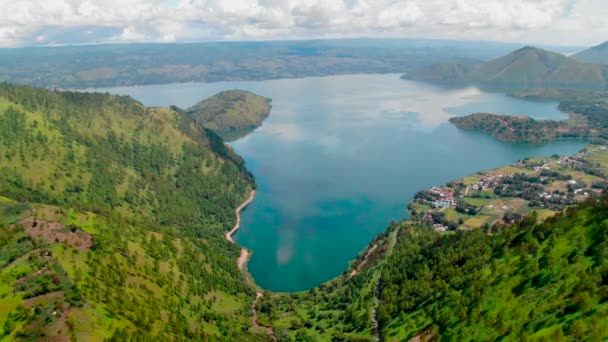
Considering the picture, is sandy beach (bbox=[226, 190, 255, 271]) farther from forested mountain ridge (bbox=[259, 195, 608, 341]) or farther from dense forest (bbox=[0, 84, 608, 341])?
forested mountain ridge (bbox=[259, 195, 608, 341])

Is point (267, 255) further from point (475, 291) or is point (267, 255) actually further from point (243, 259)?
point (475, 291)

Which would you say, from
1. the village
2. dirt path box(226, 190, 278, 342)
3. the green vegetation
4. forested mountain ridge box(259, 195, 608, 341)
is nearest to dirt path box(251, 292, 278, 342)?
dirt path box(226, 190, 278, 342)

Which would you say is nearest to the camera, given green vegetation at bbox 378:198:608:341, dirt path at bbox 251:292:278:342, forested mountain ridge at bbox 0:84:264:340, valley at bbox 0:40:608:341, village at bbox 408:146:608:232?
green vegetation at bbox 378:198:608:341

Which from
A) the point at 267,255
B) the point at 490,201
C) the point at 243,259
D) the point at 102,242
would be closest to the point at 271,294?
the point at 267,255

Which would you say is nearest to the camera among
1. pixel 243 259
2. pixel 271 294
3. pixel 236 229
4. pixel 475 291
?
pixel 475 291

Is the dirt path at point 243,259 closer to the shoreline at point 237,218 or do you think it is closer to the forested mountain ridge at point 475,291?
the shoreline at point 237,218

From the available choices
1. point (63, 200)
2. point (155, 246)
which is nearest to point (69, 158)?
point (63, 200)

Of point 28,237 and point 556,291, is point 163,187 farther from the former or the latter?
point 556,291

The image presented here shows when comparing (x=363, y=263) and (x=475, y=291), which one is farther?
(x=363, y=263)

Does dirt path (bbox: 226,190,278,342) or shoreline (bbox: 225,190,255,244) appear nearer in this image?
dirt path (bbox: 226,190,278,342)

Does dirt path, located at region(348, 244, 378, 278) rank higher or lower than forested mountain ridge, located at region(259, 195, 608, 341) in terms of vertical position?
lower
